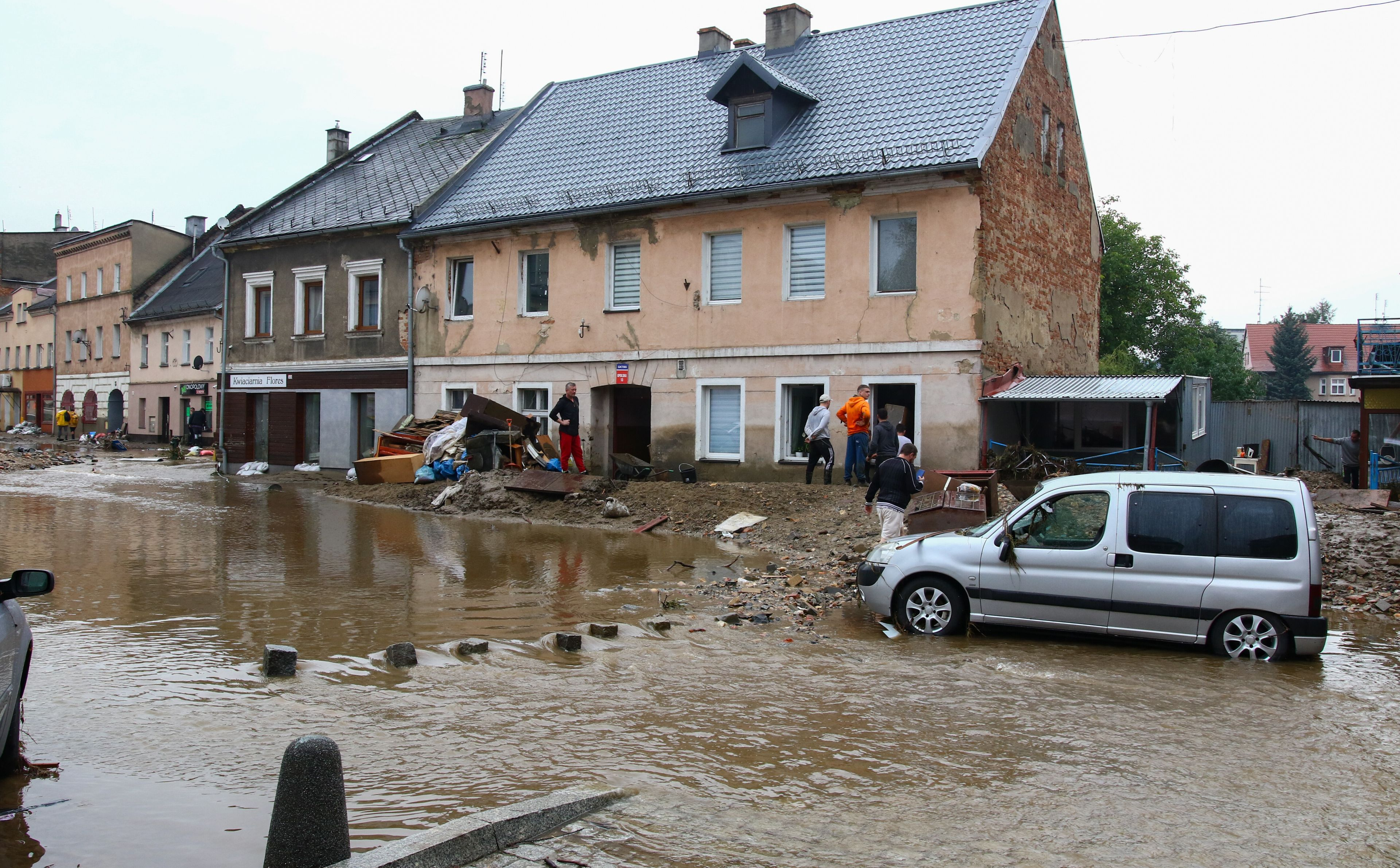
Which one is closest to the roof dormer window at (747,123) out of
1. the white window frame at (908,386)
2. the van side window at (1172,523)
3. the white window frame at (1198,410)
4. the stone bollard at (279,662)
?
the white window frame at (908,386)

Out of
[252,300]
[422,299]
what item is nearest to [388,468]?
[422,299]

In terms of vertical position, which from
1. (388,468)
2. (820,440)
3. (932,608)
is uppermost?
(820,440)

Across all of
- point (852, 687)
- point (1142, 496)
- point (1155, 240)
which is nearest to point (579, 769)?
point (852, 687)

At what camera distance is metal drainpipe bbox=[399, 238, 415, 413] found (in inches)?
1006

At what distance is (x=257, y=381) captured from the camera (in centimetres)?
2897

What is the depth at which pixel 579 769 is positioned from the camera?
17.9ft

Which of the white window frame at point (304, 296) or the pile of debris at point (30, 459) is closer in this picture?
the white window frame at point (304, 296)

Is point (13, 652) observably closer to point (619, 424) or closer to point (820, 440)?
point (820, 440)

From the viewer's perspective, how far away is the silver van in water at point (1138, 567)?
827 centimetres

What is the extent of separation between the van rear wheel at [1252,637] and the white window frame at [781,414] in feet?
39.2

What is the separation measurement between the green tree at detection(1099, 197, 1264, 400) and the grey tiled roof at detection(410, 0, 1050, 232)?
2797 cm

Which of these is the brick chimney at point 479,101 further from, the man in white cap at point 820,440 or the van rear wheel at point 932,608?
the van rear wheel at point 932,608

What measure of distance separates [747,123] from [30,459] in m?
26.1

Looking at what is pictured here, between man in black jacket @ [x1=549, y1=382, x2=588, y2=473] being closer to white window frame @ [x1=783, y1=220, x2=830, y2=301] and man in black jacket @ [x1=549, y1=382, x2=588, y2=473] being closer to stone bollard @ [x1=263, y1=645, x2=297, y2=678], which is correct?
white window frame @ [x1=783, y1=220, x2=830, y2=301]
